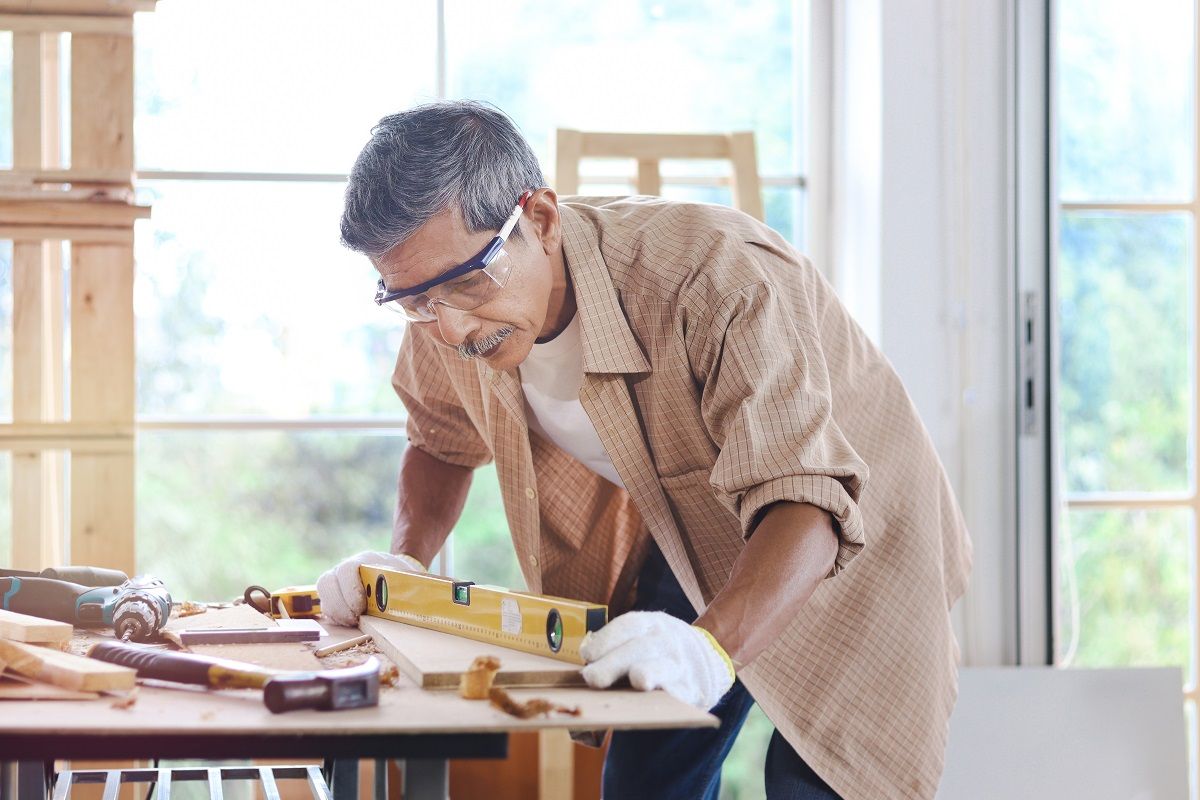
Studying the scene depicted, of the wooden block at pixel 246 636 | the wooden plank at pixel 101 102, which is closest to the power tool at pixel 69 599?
the wooden block at pixel 246 636

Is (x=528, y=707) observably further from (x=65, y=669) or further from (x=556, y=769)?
(x=556, y=769)

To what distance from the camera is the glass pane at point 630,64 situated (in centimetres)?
262

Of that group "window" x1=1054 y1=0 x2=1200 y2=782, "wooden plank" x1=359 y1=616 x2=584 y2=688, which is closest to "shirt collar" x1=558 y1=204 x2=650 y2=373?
"wooden plank" x1=359 y1=616 x2=584 y2=688

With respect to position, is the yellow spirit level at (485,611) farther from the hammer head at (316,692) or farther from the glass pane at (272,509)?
the glass pane at (272,509)

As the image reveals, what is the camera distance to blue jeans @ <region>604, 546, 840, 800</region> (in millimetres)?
1637

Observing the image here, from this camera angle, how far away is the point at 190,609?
1.45 metres


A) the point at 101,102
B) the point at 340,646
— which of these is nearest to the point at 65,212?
the point at 101,102

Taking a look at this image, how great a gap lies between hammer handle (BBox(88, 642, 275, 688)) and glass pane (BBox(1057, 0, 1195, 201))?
222cm

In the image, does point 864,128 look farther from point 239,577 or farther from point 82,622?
point 82,622

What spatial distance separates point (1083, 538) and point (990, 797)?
26.8 inches

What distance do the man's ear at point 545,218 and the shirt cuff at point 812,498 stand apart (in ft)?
1.36

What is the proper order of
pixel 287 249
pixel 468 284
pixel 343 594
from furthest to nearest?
pixel 287 249, pixel 343 594, pixel 468 284

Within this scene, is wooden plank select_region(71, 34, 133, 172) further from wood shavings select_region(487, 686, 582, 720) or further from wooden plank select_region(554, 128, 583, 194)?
wood shavings select_region(487, 686, 582, 720)

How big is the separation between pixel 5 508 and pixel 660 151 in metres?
1.62
